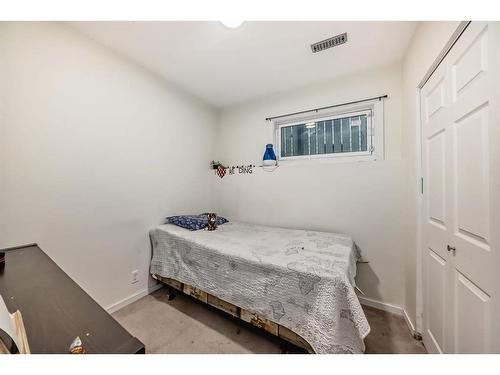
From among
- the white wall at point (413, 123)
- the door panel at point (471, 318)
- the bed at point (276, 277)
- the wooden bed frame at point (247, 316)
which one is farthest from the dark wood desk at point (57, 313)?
the white wall at point (413, 123)

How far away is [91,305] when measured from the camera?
652 mm

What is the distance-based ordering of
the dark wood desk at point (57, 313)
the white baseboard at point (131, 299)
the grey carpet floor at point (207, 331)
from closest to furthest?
the dark wood desk at point (57, 313), the grey carpet floor at point (207, 331), the white baseboard at point (131, 299)

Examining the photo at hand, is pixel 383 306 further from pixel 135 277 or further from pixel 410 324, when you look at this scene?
pixel 135 277

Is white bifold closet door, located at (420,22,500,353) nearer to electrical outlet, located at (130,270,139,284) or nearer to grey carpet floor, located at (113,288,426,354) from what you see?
grey carpet floor, located at (113,288,426,354)

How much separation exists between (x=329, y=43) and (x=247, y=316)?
2.32 metres

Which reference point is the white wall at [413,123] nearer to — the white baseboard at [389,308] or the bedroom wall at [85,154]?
the white baseboard at [389,308]

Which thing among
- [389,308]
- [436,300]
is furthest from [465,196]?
[389,308]

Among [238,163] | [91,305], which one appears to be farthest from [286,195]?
[91,305]

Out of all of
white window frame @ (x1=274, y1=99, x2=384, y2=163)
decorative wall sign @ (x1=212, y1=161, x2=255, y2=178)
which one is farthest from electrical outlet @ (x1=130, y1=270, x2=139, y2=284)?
white window frame @ (x1=274, y1=99, x2=384, y2=163)

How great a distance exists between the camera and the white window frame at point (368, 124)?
193 centimetres

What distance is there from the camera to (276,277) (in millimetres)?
1257

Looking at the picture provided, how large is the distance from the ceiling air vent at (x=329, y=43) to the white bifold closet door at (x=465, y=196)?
2.40 ft

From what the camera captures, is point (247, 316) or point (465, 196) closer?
point (465, 196)

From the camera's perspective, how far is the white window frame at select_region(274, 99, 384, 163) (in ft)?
6.32
